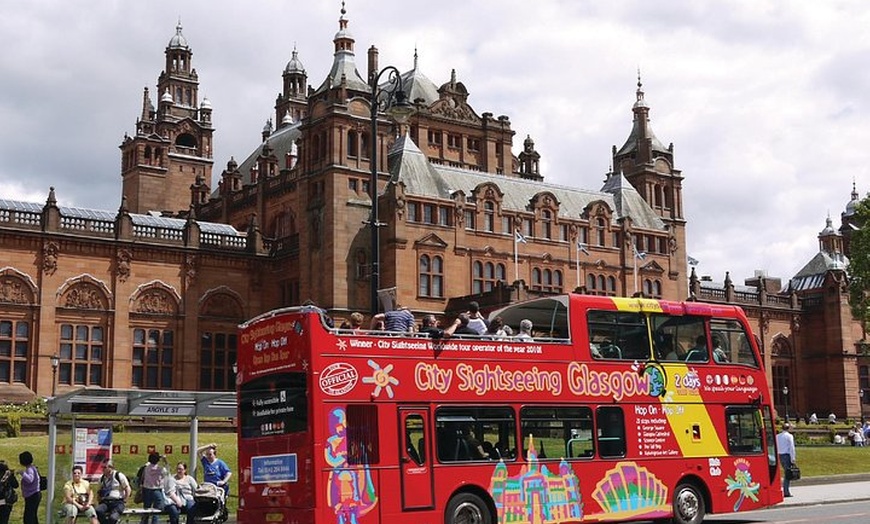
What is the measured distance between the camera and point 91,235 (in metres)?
57.2

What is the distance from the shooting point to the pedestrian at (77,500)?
71.2 feet

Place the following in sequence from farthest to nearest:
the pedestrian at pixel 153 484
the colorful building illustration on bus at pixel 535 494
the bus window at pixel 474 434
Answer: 1. the pedestrian at pixel 153 484
2. the colorful building illustration on bus at pixel 535 494
3. the bus window at pixel 474 434

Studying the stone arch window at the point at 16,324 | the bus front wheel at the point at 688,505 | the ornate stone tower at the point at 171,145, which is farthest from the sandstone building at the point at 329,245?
the bus front wheel at the point at 688,505

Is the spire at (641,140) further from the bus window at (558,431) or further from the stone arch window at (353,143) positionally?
the bus window at (558,431)

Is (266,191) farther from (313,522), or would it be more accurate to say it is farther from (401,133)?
(313,522)

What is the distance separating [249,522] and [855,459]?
109ft

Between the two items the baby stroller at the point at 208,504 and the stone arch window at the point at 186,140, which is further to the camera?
the stone arch window at the point at 186,140

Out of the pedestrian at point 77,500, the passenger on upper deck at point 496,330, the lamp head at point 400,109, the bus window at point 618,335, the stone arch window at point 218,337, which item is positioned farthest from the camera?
the stone arch window at point 218,337

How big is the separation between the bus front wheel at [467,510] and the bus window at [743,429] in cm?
700

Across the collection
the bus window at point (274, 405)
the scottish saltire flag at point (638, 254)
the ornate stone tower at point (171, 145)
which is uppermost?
the ornate stone tower at point (171, 145)

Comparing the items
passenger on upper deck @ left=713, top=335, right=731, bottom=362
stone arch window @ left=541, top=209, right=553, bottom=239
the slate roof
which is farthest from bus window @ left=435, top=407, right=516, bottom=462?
stone arch window @ left=541, top=209, right=553, bottom=239

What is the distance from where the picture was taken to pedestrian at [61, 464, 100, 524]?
21688 mm

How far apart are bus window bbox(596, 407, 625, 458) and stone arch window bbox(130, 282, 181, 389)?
4036cm

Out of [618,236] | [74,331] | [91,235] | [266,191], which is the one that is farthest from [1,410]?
[618,236]
